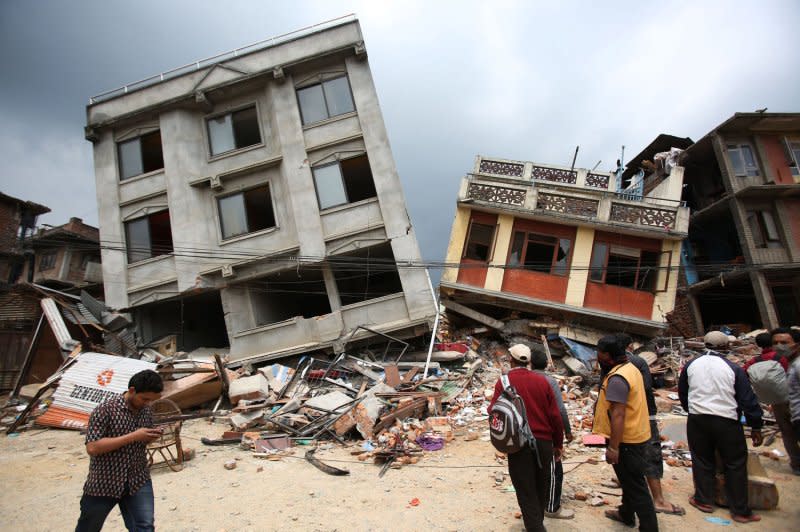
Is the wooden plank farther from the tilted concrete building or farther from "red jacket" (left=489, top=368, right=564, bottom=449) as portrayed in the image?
"red jacket" (left=489, top=368, right=564, bottom=449)

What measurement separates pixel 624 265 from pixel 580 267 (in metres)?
1.61

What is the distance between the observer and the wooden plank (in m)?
14.0

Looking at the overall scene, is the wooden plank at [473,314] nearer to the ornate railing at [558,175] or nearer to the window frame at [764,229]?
the ornate railing at [558,175]

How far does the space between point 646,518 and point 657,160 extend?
2055cm

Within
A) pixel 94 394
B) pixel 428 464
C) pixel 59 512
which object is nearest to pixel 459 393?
pixel 428 464

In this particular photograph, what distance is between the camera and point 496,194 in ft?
48.2

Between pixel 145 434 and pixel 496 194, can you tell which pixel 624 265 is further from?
pixel 145 434

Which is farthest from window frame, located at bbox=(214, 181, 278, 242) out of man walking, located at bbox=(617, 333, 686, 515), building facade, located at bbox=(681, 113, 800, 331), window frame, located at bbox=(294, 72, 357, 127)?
building facade, located at bbox=(681, 113, 800, 331)

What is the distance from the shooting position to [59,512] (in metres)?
5.27

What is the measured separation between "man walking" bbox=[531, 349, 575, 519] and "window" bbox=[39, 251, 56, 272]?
3071 centimetres

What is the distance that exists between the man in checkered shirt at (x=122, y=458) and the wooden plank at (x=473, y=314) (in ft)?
39.0

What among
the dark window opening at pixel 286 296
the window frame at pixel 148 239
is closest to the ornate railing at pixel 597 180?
the dark window opening at pixel 286 296

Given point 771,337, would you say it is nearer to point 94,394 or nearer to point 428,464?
point 428,464

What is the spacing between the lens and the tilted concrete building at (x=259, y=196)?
13.5 m
